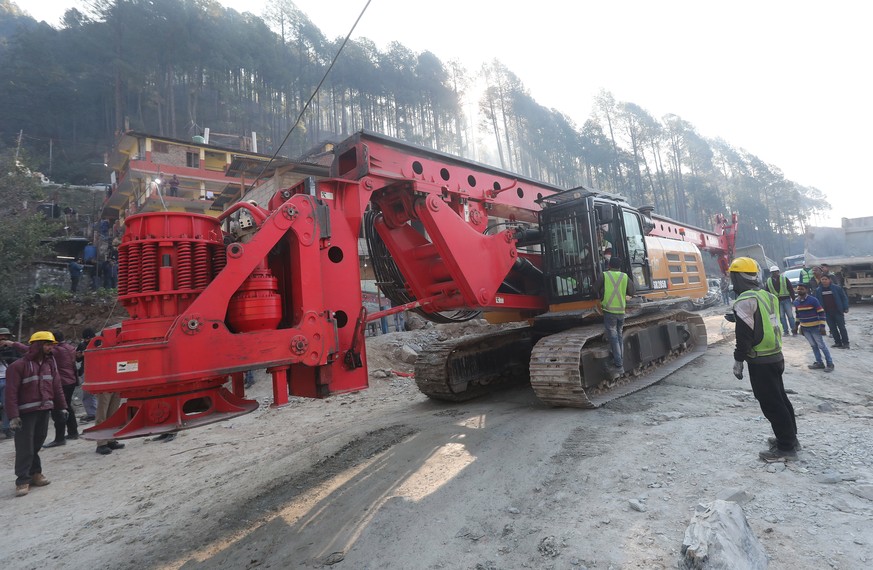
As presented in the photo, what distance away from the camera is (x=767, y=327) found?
3.96 m

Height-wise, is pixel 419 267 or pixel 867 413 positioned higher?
pixel 419 267

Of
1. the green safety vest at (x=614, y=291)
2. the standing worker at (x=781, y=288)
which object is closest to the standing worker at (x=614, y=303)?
the green safety vest at (x=614, y=291)

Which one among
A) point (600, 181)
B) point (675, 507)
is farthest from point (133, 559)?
point (600, 181)

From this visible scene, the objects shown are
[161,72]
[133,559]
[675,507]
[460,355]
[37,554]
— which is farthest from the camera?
[161,72]

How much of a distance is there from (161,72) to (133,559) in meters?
50.8

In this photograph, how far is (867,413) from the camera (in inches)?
200

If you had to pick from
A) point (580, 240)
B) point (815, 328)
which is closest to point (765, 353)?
point (580, 240)

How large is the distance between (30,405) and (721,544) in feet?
23.0

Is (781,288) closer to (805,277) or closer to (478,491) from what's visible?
(805,277)

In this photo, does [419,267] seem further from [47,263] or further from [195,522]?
[47,263]

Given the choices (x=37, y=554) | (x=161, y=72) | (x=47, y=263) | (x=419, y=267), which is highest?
(x=161, y=72)

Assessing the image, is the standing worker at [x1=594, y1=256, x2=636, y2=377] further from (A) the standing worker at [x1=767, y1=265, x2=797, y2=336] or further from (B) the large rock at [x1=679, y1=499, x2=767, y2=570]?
(A) the standing worker at [x1=767, y1=265, x2=797, y2=336]

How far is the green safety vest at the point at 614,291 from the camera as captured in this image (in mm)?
5730

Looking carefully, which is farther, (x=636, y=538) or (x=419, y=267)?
(x=419, y=267)
